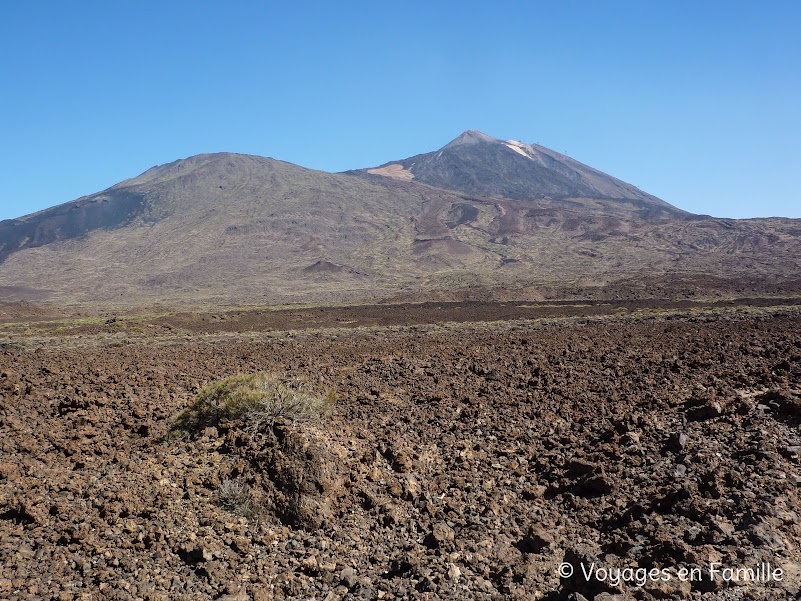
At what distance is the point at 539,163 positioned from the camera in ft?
564

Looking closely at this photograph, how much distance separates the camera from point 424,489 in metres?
6.56

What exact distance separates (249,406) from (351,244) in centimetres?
9251

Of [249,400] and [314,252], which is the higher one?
[314,252]

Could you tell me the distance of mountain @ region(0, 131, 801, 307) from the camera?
6519cm

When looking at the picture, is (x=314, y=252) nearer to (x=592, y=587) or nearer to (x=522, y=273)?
(x=522, y=273)

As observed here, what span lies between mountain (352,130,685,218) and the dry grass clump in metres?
136

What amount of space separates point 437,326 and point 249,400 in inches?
706

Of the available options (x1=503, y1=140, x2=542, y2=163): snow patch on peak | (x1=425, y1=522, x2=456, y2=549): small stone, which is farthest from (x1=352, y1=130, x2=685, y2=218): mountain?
(x1=425, y1=522, x2=456, y2=549): small stone

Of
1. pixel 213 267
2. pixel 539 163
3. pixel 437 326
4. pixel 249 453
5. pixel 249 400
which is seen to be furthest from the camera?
pixel 539 163

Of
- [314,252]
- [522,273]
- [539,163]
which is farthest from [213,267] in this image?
[539,163]

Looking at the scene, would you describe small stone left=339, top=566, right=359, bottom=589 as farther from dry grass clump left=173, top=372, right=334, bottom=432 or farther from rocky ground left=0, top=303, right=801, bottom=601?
dry grass clump left=173, top=372, right=334, bottom=432

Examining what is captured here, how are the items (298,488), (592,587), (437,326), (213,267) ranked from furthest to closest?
1. (213,267)
2. (437,326)
3. (298,488)
4. (592,587)

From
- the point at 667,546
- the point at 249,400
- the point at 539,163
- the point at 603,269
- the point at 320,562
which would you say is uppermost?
the point at 539,163

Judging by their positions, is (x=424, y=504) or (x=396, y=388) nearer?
(x=424, y=504)
